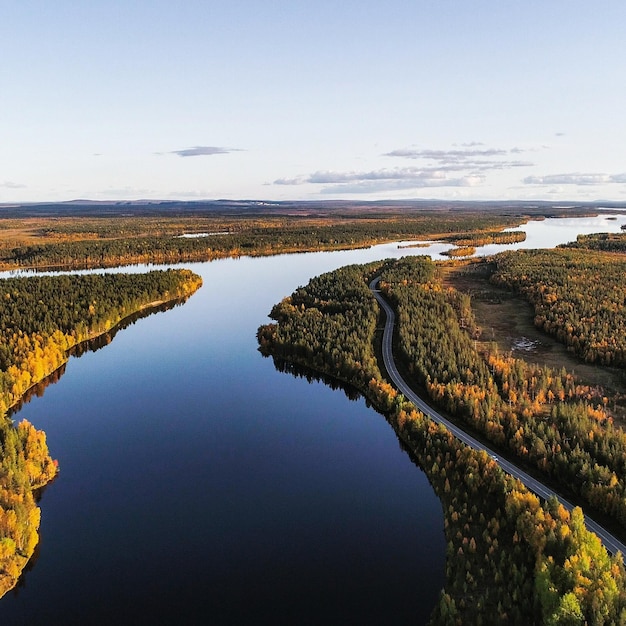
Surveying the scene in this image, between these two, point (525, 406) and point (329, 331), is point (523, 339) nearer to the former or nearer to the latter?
point (329, 331)

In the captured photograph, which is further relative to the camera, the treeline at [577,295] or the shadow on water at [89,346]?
the treeline at [577,295]

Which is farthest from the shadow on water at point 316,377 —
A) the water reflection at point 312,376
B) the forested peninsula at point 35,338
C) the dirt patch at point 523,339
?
the forested peninsula at point 35,338

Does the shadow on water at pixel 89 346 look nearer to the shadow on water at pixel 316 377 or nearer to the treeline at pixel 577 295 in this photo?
the shadow on water at pixel 316 377

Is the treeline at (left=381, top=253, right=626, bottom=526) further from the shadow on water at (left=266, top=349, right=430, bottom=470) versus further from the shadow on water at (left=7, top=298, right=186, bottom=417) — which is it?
the shadow on water at (left=7, top=298, right=186, bottom=417)

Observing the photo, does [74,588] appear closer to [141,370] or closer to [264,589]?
[264,589]

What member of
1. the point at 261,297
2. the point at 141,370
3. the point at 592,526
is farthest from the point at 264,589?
the point at 261,297

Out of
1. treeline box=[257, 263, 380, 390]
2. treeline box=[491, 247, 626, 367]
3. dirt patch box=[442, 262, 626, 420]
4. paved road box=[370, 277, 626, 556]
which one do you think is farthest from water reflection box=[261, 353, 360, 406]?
treeline box=[491, 247, 626, 367]
